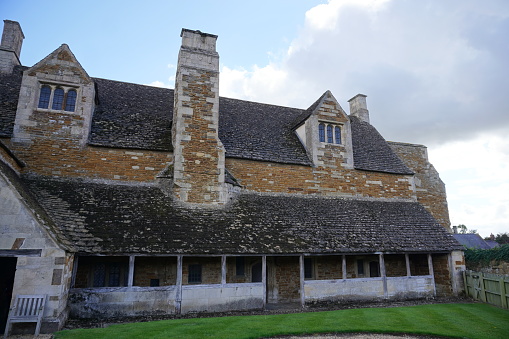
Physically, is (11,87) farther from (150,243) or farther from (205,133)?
(150,243)

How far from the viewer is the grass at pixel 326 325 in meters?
8.10

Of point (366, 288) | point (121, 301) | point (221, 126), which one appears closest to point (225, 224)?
point (121, 301)

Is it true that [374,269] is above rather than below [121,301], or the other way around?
above

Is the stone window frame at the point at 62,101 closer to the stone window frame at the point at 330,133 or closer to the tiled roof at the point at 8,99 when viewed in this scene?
the tiled roof at the point at 8,99

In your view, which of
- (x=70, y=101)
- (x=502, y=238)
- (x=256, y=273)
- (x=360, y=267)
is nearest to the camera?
(x=70, y=101)

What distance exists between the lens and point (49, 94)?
13.3m

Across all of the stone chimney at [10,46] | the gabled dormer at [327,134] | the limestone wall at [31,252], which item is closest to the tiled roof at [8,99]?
the stone chimney at [10,46]

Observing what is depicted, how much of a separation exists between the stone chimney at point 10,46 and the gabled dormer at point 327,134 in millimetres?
15000

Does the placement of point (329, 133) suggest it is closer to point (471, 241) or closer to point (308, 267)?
point (308, 267)

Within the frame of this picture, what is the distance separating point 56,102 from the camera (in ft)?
43.7

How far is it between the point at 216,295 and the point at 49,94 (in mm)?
10531

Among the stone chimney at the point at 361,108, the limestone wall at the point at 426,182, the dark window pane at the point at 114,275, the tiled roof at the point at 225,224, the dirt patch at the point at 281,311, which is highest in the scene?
the stone chimney at the point at 361,108

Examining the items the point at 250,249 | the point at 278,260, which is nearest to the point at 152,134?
the point at 250,249

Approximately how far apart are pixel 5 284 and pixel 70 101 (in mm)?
7252
